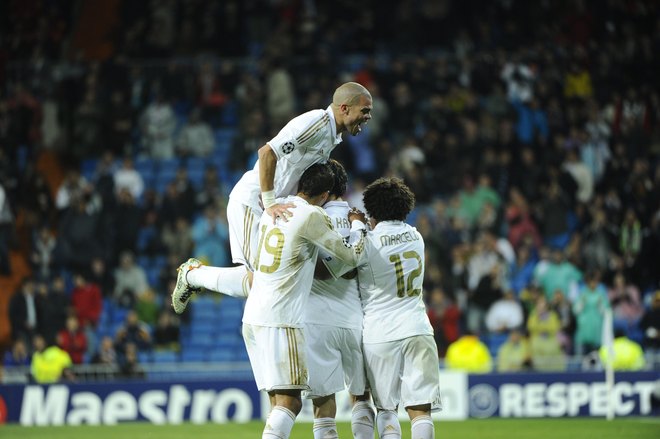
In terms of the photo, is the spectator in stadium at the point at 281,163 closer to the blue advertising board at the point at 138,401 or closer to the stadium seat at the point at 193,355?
the blue advertising board at the point at 138,401

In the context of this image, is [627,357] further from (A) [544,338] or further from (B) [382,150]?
(B) [382,150]

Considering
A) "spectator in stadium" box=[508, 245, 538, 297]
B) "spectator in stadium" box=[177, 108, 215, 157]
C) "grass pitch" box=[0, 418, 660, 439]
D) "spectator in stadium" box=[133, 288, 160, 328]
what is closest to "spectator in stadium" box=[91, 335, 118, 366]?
"spectator in stadium" box=[133, 288, 160, 328]

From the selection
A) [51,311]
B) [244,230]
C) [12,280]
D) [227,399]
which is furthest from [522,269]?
[244,230]

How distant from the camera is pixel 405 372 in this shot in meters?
8.89

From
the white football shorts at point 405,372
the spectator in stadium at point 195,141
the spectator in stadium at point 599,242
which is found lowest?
the white football shorts at point 405,372

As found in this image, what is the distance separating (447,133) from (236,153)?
366 centimetres

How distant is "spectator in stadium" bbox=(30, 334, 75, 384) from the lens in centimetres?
1815

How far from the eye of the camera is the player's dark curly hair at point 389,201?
900 cm

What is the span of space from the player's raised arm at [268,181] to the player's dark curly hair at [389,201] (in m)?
0.74

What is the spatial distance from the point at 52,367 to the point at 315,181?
1053 centimetres

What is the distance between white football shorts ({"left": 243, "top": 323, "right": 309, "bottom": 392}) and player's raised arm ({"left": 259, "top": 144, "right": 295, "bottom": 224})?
775 millimetres

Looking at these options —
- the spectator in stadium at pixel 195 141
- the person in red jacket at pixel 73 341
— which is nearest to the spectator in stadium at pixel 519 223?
the spectator in stadium at pixel 195 141

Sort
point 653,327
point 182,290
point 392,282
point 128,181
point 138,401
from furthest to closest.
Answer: point 128,181 → point 653,327 → point 138,401 → point 182,290 → point 392,282

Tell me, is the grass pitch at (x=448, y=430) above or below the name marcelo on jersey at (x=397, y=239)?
below
